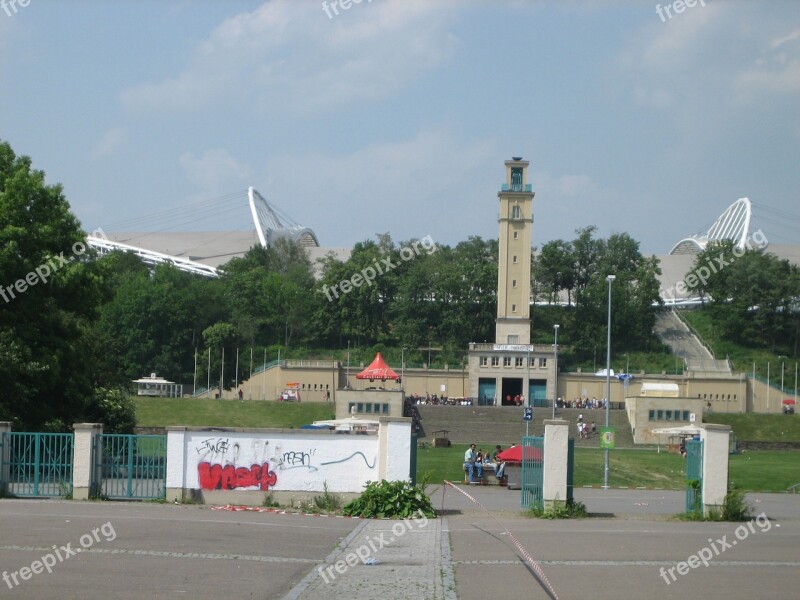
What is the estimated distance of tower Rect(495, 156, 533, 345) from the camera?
82875 mm

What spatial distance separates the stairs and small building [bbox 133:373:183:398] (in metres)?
19.8

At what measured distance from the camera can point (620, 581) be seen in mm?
13500

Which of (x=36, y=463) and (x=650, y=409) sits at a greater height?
(x=650, y=409)

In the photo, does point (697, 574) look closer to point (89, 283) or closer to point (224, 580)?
point (224, 580)

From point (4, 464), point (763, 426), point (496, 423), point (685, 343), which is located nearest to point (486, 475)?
point (4, 464)

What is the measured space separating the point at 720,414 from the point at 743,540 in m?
51.0

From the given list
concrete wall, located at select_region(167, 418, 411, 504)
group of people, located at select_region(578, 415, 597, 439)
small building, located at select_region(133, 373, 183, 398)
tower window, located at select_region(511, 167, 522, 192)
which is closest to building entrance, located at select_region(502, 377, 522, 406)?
tower window, located at select_region(511, 167, 522, 192)

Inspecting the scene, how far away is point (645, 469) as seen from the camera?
43.6 meters

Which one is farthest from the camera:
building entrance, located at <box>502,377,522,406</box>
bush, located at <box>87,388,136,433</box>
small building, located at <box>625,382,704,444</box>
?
building entrance, located at <box>502,377,522,406</box>

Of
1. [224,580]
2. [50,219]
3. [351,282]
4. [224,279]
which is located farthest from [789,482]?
[224,279]

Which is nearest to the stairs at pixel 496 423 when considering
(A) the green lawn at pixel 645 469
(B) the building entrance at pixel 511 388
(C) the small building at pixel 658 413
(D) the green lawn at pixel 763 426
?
(C) the small building at pixel 658 413

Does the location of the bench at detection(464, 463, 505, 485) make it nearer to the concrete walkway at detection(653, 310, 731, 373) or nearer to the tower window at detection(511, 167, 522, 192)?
the concrete walkway at detection(653, 310, 731, 373)

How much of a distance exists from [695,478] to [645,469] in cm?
2171

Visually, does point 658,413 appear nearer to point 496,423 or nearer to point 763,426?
point 763,426
